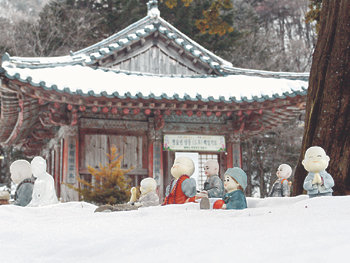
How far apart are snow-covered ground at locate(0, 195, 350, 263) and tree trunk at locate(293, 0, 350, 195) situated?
137 cm

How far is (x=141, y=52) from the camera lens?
12047 mm

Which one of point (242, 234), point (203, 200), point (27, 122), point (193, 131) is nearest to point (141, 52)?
point (193, 131)

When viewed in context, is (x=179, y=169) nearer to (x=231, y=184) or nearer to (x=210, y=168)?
(x=210, y=168)

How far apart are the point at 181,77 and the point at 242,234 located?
31.5 feet

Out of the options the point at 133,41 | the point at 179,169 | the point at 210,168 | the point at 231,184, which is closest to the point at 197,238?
the point at 231,184

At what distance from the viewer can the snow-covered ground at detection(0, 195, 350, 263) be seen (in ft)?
7.25

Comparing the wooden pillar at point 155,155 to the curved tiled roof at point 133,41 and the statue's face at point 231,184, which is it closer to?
the curved tiled roof at point 133,41

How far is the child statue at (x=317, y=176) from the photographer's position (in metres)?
4.27

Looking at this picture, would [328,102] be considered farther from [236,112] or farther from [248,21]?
[248,21]

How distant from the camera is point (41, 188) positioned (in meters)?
6.15

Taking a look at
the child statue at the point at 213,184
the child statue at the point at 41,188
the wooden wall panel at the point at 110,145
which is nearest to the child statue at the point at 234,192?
the child statue at the point at 213,184

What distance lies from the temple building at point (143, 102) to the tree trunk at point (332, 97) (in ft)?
15.4

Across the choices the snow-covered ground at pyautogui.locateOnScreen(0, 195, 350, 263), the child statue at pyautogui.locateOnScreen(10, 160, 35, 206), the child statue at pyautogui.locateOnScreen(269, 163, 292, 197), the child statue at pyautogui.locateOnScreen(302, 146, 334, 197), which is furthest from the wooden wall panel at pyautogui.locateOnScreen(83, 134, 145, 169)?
the snow-covered ground at pyautogui.locateOnScreen(0, 195, 350, 263)

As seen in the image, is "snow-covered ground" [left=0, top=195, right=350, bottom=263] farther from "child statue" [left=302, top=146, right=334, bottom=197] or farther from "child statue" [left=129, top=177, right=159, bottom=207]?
"child statue" [left=129, top=177, right=159, bottom=207]
